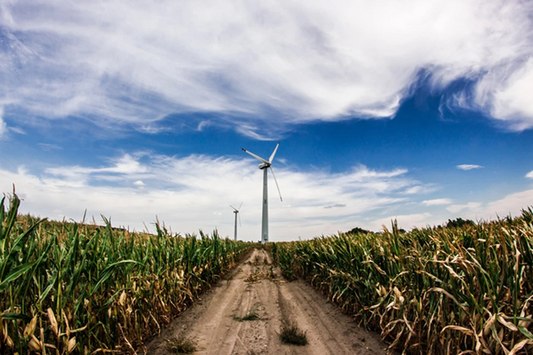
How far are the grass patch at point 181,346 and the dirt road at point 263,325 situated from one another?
0.10m

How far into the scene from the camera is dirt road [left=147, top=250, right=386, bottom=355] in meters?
6.29

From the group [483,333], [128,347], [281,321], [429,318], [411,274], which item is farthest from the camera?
[281,321]

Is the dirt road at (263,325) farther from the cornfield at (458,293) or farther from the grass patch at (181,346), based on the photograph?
the cornfield at (458,293)

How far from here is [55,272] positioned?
4.62 m

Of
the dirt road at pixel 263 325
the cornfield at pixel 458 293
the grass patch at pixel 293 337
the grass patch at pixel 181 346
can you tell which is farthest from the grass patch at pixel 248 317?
the cornfield at pixel 458 293

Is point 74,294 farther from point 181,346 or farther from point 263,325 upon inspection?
point 263,325

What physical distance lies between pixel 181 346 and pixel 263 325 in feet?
7.56

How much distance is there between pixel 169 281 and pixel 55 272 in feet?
12.9

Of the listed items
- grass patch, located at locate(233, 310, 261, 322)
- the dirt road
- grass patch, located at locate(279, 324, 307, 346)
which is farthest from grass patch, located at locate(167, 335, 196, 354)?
grass patch, located at locate(279, 324, 307, 346)

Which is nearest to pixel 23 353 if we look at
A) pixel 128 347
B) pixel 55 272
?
pixel 55 272

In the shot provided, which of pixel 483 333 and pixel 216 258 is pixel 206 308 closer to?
pixel 216 258

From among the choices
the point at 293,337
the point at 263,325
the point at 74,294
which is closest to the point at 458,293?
the point at 293,337

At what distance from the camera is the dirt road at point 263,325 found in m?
6.29

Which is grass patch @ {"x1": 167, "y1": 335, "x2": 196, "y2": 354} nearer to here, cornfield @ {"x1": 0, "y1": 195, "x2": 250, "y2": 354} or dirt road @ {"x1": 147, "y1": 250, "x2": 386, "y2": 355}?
dirt road @ {"x1": 147, "y1": 250, "x2": 386, "y2": 355}
